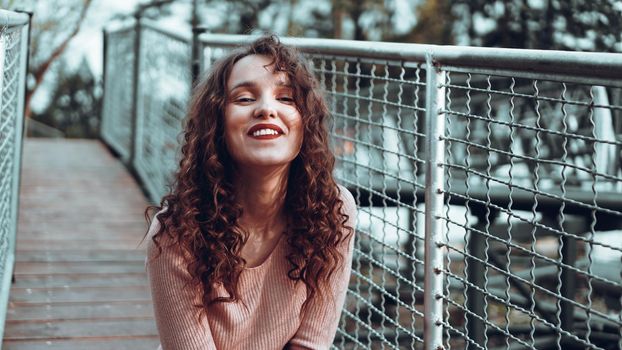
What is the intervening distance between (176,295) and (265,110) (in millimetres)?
496

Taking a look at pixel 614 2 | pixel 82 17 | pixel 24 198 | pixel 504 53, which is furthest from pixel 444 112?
pixel 82 17

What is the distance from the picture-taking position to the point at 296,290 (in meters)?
2.32

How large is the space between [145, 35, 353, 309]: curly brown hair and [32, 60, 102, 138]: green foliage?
18417 mm

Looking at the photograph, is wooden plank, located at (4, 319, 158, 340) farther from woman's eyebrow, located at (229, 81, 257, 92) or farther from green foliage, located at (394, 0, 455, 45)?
green foliage, located at (394, 0, 455, 45)

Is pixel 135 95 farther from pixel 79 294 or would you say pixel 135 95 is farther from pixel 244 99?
pixel 244 99

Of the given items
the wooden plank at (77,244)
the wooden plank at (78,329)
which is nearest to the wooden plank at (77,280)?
the wooden plank at (77,244)

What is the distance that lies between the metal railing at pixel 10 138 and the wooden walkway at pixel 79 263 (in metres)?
0.21

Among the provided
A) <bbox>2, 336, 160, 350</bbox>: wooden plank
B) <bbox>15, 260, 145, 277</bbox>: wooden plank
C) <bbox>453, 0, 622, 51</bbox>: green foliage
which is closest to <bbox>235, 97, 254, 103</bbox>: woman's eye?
<bbox>2, 336, 160, 350</bbox>: wooden plank

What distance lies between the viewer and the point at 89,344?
3.46 metres

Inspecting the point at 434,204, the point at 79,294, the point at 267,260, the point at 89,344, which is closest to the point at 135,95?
the point at 79,294

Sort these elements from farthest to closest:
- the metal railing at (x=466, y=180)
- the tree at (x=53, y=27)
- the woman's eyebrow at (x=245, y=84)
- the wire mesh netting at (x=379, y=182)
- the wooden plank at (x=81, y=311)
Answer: the tree at (x=53, y=27) < the wooden plank at (x=81, y=311) < the wire mesh netting at (x=379, y=182) < the woman's eyebrow at (x=245, y=84) < the metal railing at (x=466, y=180)

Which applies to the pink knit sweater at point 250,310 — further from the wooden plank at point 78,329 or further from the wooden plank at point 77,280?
the wooden plank at point 77,280

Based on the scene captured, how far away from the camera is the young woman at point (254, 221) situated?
2199 mm

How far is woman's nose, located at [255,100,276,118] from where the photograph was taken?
2.20m
